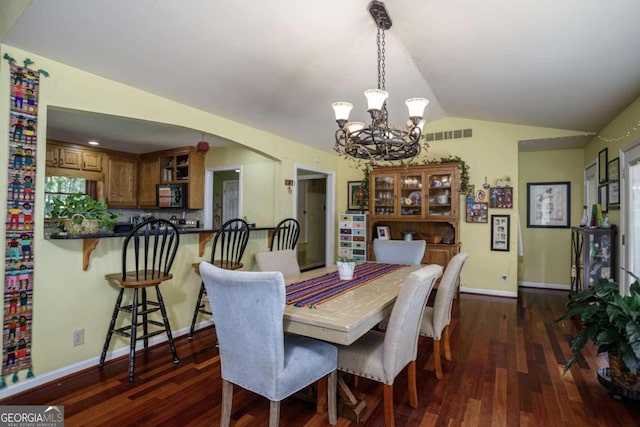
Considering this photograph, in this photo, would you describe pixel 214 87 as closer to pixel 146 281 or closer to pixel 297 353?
pixel 146 281

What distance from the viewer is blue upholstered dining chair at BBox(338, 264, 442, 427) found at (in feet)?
5.82

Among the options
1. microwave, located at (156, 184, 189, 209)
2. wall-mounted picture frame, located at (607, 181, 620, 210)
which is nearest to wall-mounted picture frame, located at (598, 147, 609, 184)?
wall-mounted picture frame, located at (607, 181, 620, 210)

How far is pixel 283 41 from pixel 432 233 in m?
3.96

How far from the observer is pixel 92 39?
7.13 ft

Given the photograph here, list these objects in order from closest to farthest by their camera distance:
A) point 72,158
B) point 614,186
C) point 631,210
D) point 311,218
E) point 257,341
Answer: point 257,341, point 631,210, point 614,186, point 72,158, point 311,218

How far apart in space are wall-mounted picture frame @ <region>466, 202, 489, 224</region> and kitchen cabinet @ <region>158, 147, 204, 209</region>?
4366mm

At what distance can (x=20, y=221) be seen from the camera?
2.24 meters

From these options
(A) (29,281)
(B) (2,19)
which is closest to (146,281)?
(A) (29,281)

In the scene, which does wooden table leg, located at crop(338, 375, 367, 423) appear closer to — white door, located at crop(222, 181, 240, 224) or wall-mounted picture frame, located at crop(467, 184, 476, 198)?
wall-mounted picture frame, located at crop(467, 184, 476, 198)

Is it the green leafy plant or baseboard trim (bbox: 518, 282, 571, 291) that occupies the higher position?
the green leafy plant

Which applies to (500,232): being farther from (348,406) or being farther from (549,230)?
(348,406)

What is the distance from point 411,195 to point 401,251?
1888 mm

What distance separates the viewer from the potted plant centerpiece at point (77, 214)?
2461mm

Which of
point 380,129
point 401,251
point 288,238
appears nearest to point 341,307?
point 380,129
